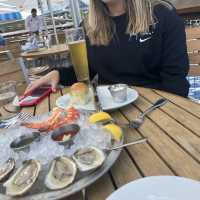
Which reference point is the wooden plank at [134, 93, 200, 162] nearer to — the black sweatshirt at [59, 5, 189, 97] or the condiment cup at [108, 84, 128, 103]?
the condiment cup at [108, 84, 128, 103]

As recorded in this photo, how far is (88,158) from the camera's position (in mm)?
658

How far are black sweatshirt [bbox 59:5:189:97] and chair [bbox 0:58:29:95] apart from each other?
650mm

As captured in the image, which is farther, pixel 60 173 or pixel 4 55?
pixel 4 55

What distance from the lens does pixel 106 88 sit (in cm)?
126

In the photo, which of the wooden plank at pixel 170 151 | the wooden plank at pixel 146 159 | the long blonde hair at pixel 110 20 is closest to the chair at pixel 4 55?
the long blonde hair at pixel 110 20

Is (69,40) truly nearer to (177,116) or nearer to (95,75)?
(95,75)

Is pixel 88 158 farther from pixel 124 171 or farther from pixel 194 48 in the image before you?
pixel 194 48

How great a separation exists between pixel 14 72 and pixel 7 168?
1.57 metres

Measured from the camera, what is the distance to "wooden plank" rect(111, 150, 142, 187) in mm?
672

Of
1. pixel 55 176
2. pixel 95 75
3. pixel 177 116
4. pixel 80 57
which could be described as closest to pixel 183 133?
pixel 177 116

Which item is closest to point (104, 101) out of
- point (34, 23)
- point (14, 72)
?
point (14, 72)

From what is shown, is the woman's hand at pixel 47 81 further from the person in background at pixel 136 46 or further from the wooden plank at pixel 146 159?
the wooden plank at pixel 146 159

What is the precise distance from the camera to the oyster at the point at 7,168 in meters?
0.65

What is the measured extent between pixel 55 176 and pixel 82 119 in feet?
0.85
